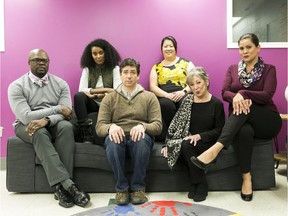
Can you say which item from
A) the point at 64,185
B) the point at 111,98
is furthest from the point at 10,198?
the point at 111,98

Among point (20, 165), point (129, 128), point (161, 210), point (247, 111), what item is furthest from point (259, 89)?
point (20, 165)

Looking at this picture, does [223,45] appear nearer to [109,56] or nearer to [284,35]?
[284,35]

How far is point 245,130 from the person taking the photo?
2246 millimetres

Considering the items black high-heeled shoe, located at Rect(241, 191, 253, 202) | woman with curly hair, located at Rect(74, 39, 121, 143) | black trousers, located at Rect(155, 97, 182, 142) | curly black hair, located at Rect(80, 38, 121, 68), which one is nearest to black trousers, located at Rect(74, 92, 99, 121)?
woman with curly hair, located at Rect(74, 39, 121, 143)

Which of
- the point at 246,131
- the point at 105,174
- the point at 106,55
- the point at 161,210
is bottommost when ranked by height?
the point at 161,210

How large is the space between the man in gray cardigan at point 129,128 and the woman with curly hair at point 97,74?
54cm

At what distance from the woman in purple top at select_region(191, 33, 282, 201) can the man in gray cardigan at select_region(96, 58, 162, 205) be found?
0.42 m

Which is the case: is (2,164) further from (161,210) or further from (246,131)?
Result: (246,131)

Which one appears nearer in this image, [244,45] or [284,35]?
[244,45]

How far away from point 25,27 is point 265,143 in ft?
9.22

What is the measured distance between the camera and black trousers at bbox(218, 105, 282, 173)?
2223 mm

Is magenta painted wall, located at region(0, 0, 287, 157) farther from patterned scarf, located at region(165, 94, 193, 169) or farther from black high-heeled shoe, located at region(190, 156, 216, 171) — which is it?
black high-heeled shoe, located at region(190, 156, 216, 171)

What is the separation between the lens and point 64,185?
217 cm

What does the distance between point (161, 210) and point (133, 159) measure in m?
0.43
